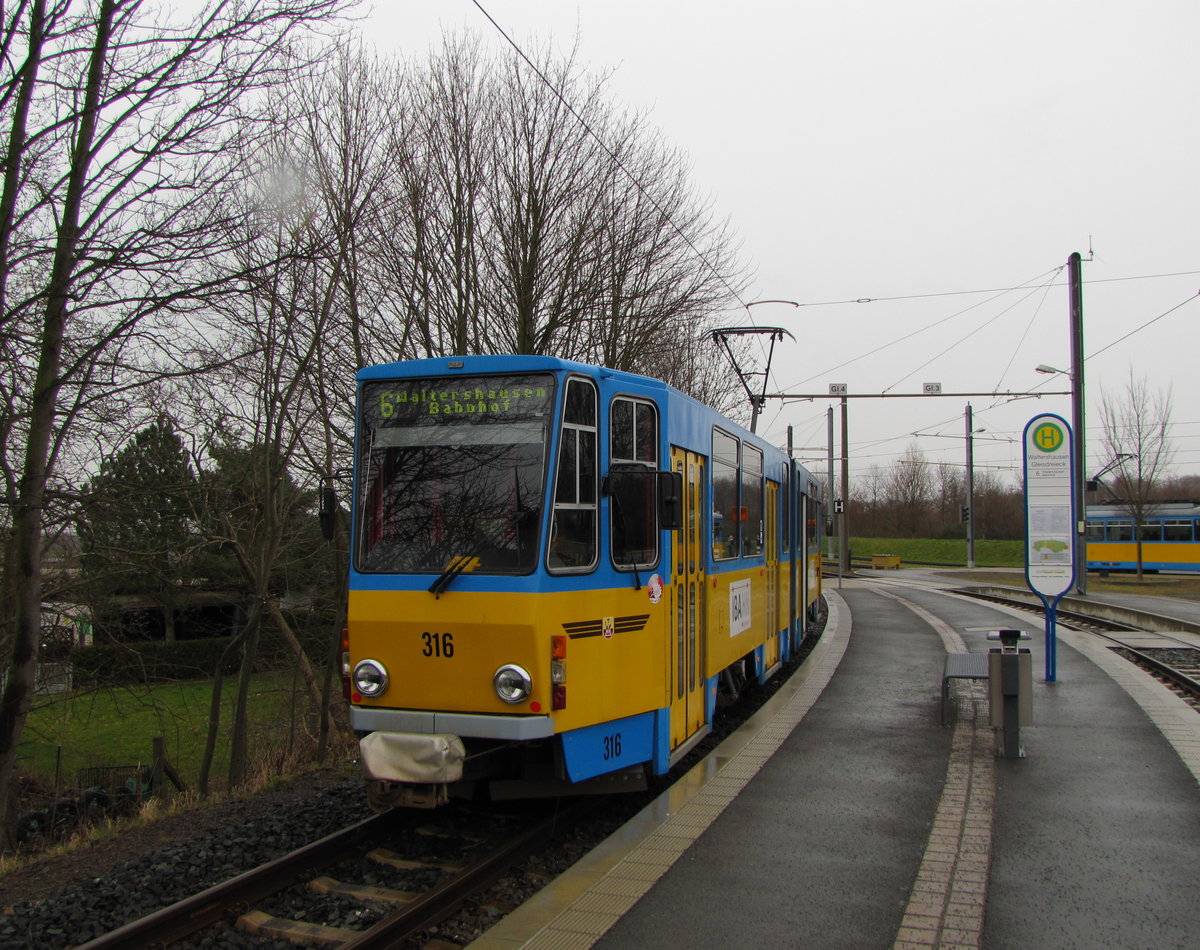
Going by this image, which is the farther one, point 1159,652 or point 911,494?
point 911,494

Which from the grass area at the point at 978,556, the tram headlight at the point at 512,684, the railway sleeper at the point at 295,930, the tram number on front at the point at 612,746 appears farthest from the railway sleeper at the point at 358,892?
the grass area at the point at 978,556

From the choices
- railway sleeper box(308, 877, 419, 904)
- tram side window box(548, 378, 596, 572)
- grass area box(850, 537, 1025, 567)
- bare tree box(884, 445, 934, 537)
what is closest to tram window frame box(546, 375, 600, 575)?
tram side window box(548, 378, 596, 572)

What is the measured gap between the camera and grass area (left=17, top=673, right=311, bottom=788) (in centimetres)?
1226

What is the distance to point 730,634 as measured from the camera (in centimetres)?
946

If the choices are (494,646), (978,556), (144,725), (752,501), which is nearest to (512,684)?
(494,646)

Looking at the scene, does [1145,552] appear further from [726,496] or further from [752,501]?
[726,496]

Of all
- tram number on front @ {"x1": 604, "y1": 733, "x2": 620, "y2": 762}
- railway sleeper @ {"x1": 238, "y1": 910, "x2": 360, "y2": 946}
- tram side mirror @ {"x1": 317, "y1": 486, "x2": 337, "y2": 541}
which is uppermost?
tram side mirror @ {"x1": 317, "y1": 486, "x2": 337, "y2": 541}

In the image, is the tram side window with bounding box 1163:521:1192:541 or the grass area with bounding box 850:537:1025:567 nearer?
the tram side window with bounding box 1163:521:1192:541

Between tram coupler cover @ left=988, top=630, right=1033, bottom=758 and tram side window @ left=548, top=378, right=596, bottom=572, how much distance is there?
3.94m

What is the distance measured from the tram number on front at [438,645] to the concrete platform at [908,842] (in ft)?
4.97

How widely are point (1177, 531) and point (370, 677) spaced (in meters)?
44.1

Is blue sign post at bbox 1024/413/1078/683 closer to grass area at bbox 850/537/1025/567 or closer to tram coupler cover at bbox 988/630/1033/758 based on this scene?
tram coupler cover at bbox 988/630/1033/758

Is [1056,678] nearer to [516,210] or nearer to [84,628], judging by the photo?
[516,210]

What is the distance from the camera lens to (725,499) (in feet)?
31.0
